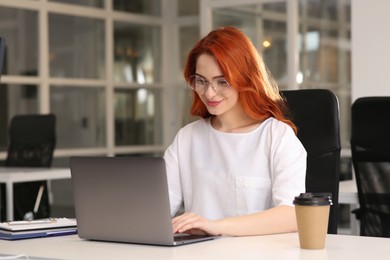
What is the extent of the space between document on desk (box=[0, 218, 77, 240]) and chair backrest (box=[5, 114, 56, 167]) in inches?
141

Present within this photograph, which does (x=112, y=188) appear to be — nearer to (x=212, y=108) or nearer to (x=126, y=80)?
(x=212, y=108)

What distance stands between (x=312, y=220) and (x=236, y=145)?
2.24 feet

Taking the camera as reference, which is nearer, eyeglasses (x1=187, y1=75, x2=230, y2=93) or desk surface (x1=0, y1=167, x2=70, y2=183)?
eyeglasses (x1=187, y1=75, x2=230, y2=93)

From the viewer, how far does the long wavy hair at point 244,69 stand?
256 cm

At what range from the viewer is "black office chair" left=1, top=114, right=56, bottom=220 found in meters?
5.89

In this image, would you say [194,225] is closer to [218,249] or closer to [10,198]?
[218,249]

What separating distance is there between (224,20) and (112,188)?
6.16 metres

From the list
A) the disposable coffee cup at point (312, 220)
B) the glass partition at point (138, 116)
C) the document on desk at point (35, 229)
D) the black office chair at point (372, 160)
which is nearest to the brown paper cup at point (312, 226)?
the disposable coffee cup at point (312, 220)

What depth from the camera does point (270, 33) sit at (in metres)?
7.89

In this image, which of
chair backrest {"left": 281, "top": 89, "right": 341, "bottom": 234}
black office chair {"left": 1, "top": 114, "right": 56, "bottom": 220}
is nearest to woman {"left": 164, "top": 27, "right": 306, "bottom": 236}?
chair backrest {"left": 281, "top": 89, "right": 341, "bottom": 234}

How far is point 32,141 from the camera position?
20.6 ft

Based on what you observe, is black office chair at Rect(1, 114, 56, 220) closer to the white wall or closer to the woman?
the white wall

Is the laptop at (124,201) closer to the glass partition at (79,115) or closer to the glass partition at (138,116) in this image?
the glass partition at (79,115)

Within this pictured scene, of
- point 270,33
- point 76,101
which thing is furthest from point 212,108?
point 76,101
